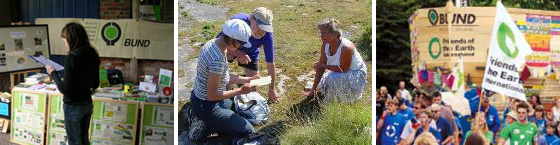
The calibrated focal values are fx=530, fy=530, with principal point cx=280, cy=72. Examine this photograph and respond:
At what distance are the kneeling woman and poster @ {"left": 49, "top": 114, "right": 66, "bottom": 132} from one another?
2086mm

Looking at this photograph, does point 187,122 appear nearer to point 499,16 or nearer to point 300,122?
point 300,122

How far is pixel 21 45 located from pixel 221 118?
12.3 feet

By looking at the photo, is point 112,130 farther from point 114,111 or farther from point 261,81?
point 261,81

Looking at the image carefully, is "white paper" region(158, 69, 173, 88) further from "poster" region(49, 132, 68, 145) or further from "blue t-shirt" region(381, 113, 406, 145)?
"blue t-shirt" region(381, 113, 406, 145)

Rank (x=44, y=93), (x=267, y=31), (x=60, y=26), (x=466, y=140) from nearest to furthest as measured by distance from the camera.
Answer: (x=267, y=31)
(x=466, y=140)
(x=44, y=93)
(x=60, y=26)

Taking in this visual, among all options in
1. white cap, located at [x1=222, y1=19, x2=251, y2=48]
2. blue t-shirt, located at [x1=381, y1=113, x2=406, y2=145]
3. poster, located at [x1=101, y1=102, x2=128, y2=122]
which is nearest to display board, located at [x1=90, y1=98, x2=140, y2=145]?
poster, located at [x1=101, y1=102, x2=128, y2=122]

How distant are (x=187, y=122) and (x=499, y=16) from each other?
306 centimetres

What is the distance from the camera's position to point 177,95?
4.78 metres

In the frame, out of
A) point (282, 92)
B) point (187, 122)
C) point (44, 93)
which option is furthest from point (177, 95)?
point (44, 93)

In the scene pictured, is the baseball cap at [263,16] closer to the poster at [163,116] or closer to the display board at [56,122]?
the poster at [163,116]

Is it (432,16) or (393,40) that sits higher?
(432,16)

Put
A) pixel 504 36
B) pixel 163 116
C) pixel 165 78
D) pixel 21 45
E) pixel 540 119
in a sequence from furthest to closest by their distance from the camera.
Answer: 1. pixel 21 45
2. pixel 165 78
3. pixel 163 116
4. pixel 540 119
5. pixel 504 36

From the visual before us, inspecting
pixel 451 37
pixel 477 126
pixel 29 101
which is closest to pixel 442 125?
pixel 477 126

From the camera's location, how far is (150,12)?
22.6ft
